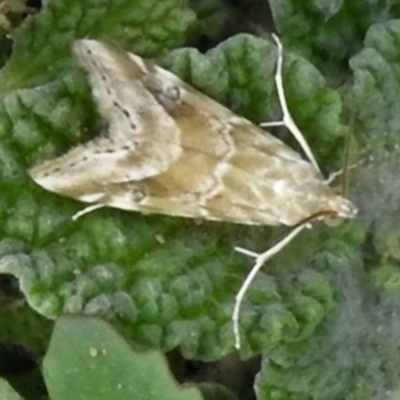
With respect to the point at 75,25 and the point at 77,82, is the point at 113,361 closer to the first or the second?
the point at 77,82

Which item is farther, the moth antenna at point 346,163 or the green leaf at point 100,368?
the moth antenna at point 346,163

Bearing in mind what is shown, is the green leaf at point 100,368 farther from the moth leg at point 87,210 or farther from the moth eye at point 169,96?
the moth eye at point 169,96

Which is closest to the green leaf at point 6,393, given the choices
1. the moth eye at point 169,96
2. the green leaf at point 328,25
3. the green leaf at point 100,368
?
the green leaf at point 100,368

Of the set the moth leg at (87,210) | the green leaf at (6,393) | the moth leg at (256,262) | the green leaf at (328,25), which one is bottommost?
the green leaf at (6,393)

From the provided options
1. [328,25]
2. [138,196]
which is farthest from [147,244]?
[328,25]

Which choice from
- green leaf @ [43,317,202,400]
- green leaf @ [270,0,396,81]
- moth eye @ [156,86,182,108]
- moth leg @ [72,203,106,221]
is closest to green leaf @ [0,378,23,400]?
green leaf @ [43,317,202,400]

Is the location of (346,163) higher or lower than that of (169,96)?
lower

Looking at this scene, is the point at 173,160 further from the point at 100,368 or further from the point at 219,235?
the point at 100,368
